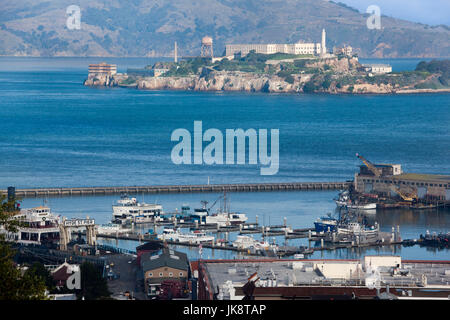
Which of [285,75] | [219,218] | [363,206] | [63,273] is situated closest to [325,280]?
[63,273]

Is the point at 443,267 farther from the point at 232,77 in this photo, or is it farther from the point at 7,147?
the point at 232,77

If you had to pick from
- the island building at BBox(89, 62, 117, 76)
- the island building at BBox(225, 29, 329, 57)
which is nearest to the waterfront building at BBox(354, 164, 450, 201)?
the island building at BBox(89, 62, 117, 76)

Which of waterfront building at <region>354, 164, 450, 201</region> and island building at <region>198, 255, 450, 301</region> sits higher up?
island building at <region>198, 255, 450, 301</region>

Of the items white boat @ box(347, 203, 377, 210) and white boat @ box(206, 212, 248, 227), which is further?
white boat @ box(347, 203, 377, 210)

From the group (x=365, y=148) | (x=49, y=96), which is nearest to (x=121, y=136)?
(x=365, y=148)

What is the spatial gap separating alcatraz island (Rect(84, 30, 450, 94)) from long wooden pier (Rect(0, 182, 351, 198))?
75095mm

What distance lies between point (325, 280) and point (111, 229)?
1485 centimetres

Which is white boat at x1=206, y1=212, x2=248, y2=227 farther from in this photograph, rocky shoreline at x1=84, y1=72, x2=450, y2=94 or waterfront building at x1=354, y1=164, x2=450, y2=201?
rocky shoreline at x1=84, y1=72, x2=450, y2=94

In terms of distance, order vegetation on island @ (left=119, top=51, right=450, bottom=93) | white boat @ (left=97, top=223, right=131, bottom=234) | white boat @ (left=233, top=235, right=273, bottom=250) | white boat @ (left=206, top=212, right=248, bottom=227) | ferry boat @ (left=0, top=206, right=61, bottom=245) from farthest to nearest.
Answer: vegetation on island @ (left=119, top=51, right=450, bottom=93)
white boat @ (left=206, top=212, right=248, bottom=227)
white boat @ (left=97, top=223, right=131, bottom=234)
white boat @ (left=233, top=235, right=273, bottom=250)
ferry boat @ (left=0, top=206, right=61, bottom=245)

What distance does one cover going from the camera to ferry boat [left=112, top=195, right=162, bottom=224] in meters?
28.1

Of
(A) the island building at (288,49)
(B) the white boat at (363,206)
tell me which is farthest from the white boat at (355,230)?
(A) the island building at (288,49)

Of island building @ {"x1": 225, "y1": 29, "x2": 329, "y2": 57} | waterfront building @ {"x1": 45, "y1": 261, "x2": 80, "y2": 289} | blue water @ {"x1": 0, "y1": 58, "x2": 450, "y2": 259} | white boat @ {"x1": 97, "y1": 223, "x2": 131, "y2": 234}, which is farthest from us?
island building @ {"x1": 225, "y1": 29, "x2": 329, "y2": 57}

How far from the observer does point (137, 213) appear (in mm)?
28547

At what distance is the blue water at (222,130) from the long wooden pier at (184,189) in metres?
0.92
